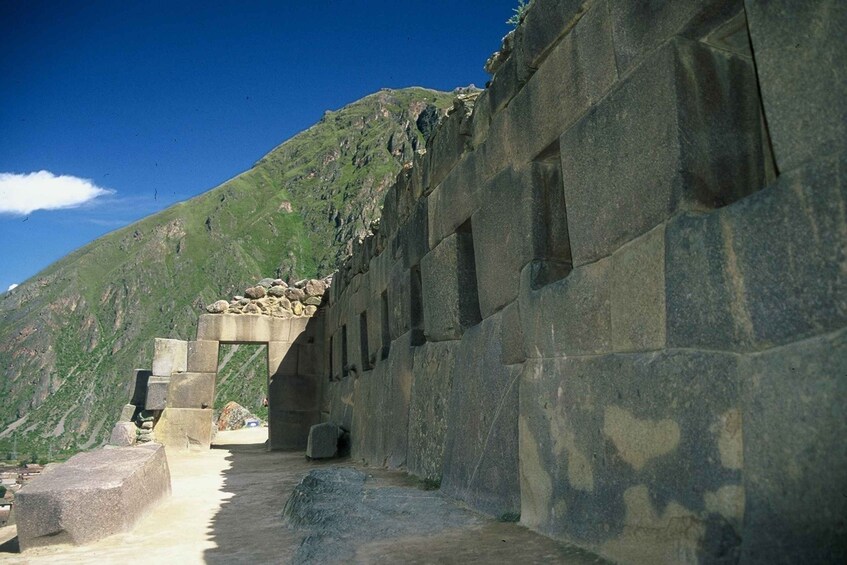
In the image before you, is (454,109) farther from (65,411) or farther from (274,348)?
(65,411)

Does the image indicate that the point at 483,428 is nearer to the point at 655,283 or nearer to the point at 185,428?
the point at 655,283

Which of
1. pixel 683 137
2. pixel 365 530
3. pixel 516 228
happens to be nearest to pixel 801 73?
pixel 683 137

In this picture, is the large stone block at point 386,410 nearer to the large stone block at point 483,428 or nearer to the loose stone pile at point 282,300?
the large stone block at point 483,428

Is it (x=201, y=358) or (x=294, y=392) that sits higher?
(x=201, y=358)

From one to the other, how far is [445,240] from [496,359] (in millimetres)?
1298

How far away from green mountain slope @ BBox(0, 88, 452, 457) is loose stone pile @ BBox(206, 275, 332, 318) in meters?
46.6

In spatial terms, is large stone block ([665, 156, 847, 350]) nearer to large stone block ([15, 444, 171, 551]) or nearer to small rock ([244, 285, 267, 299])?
large stone block ([15, 444, 171, 551])

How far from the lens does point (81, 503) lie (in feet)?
12.2

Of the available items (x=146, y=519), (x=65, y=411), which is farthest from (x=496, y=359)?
(x=65, y=411)

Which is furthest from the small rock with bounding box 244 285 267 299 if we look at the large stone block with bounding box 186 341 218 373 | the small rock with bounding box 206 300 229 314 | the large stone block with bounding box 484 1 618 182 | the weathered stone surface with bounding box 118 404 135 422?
the large stone block with bounding box 484 1 618 182

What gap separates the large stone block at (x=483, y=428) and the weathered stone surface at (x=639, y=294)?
1.07m

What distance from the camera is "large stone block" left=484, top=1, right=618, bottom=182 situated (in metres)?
2.73

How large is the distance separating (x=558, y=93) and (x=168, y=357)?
1172 cm

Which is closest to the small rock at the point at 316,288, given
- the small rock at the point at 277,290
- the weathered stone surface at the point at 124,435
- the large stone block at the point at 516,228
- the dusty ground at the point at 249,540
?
the small rock at the point at 277,290
